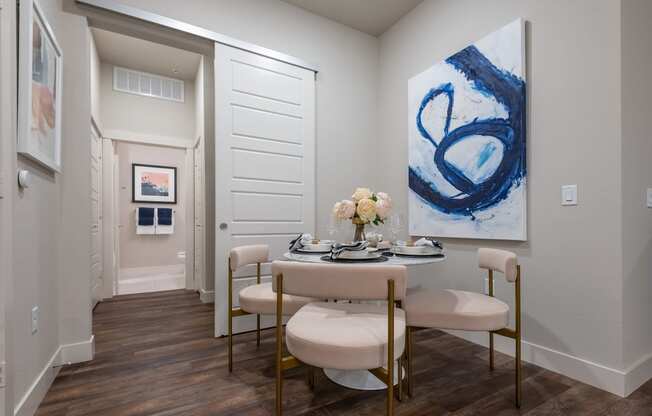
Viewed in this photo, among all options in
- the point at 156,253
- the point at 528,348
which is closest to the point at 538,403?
the point at 528,348

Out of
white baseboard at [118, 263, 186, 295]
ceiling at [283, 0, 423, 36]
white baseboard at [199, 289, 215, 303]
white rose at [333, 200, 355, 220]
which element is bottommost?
white baseboard at [118, 263, 186, 295]

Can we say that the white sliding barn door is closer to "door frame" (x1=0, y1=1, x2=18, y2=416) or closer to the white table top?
the white table top

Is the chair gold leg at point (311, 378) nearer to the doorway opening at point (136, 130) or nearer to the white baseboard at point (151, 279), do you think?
the doorway opening at point (136, 130)

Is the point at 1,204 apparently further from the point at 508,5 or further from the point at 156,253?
the point at 156,253

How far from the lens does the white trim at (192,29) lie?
2.30 metres

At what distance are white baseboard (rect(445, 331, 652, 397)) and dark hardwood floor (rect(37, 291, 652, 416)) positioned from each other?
1.8 inches

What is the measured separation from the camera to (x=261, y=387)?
6.16 feet

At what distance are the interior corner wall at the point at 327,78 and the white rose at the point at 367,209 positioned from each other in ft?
4.29

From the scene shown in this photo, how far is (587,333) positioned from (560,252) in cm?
49

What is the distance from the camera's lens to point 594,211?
188 centimetres

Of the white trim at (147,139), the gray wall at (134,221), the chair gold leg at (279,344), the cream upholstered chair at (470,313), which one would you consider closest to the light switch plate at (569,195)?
the cream upholstered chair at (470,313)

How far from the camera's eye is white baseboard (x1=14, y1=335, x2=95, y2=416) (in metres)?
1.52

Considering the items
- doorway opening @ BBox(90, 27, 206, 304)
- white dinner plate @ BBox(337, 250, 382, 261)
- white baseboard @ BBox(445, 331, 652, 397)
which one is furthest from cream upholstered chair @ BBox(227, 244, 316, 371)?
doorway opening @ BBox(90, 27, 206, 304)

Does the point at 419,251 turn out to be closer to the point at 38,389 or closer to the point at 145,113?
the point at 38,389
